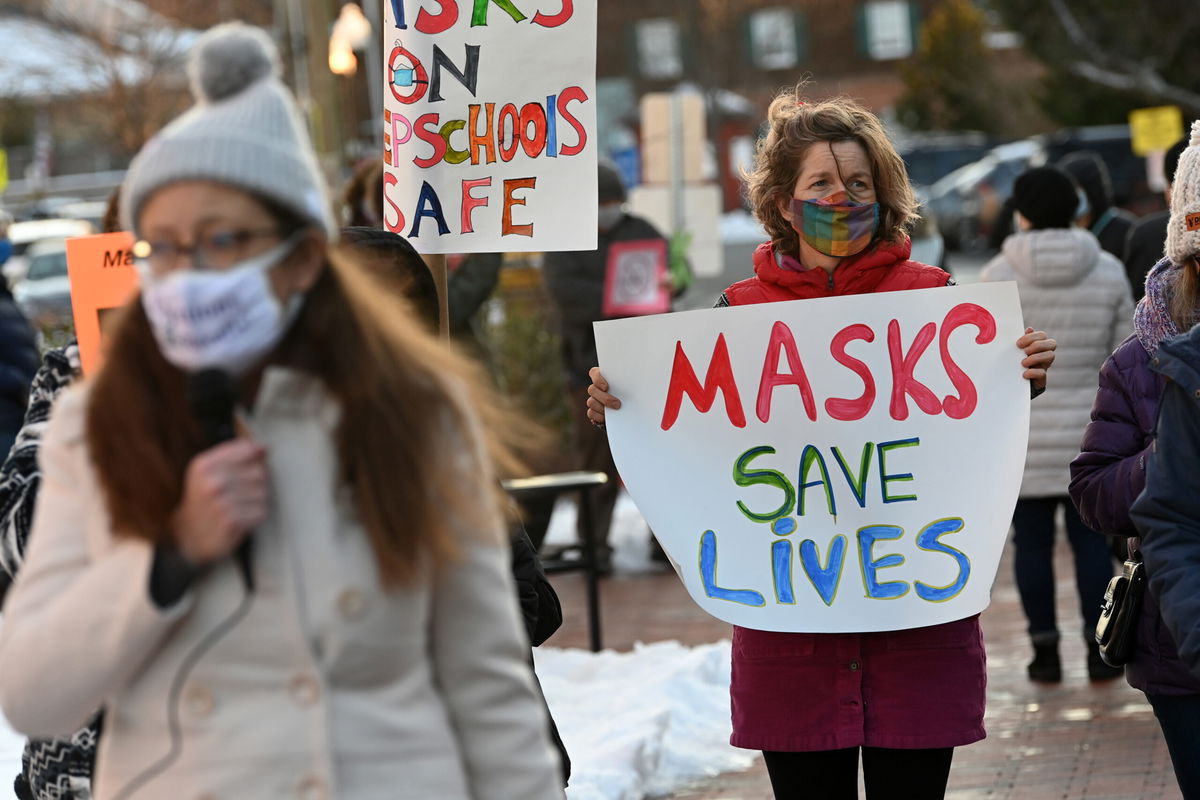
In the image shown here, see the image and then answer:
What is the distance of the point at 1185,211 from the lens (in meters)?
3.59

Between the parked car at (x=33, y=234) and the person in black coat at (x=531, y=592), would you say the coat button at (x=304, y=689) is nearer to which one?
the person in black coat at (x=531, y=592)

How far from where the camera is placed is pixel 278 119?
83.6 inches

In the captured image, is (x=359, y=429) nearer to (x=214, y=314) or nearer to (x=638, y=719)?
(x=214, y=314)

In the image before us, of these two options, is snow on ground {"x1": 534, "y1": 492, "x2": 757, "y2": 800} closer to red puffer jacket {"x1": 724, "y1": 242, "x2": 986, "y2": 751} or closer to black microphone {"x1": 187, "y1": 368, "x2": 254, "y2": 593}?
red puffer jacket {"x1": 724, "y1": 242, "x2": 986, "y2": 751}

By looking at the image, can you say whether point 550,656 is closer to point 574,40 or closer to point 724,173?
point 574,40

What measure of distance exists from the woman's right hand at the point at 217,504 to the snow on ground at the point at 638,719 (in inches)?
141

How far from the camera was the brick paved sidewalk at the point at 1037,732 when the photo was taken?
5.63m

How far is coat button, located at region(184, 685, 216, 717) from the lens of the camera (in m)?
2.06

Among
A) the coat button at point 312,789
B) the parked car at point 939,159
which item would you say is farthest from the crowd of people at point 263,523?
the parked car at point 939,159

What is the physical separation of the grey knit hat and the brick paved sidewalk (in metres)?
3.98

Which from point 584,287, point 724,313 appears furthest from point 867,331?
point 584,287

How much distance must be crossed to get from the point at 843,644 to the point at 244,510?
190 centimetres

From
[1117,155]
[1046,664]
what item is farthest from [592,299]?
[1117,155]

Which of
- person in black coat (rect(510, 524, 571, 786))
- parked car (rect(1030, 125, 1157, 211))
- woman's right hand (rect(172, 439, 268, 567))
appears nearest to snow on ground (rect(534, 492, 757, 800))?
person in black coat (rect(510, 524, 571, 786))
